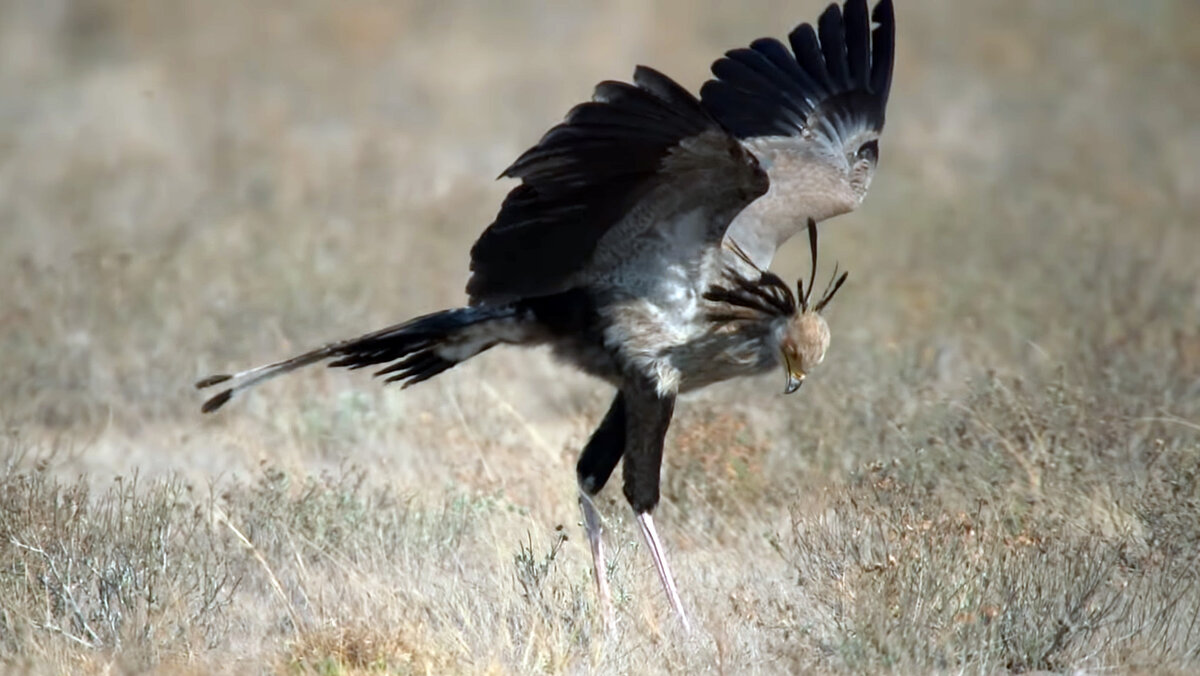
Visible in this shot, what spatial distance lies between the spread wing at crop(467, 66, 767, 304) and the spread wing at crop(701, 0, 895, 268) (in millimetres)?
1390

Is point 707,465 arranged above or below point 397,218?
below

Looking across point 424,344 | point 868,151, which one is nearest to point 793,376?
point 424,344

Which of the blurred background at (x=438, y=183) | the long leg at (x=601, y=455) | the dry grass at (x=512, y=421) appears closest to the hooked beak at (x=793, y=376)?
the dry grass at (x=512, y=421)

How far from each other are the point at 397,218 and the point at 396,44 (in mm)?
8581

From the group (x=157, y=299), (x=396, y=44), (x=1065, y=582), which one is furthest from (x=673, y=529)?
(x=396, y=44)

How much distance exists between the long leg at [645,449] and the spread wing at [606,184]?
51cm

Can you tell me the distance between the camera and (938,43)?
2180 centimetres

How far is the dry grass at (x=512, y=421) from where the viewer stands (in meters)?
5.33

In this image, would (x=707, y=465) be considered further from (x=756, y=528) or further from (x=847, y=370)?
(x=847, y=370)

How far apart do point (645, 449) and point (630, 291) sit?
58cm

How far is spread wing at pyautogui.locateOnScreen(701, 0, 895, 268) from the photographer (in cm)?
733

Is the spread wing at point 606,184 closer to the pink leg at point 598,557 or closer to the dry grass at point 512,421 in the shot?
the pink leg at point 598,557

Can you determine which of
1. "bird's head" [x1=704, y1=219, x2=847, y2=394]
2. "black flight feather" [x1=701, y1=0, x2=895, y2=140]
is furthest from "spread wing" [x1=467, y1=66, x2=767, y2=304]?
"black flight feather" [x1=701, y1=0, x2=895, y2=140]

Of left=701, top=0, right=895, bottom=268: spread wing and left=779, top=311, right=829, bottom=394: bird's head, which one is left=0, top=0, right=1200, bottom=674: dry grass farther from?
left=701, top=0, right=895, bottom=268: spread wing
